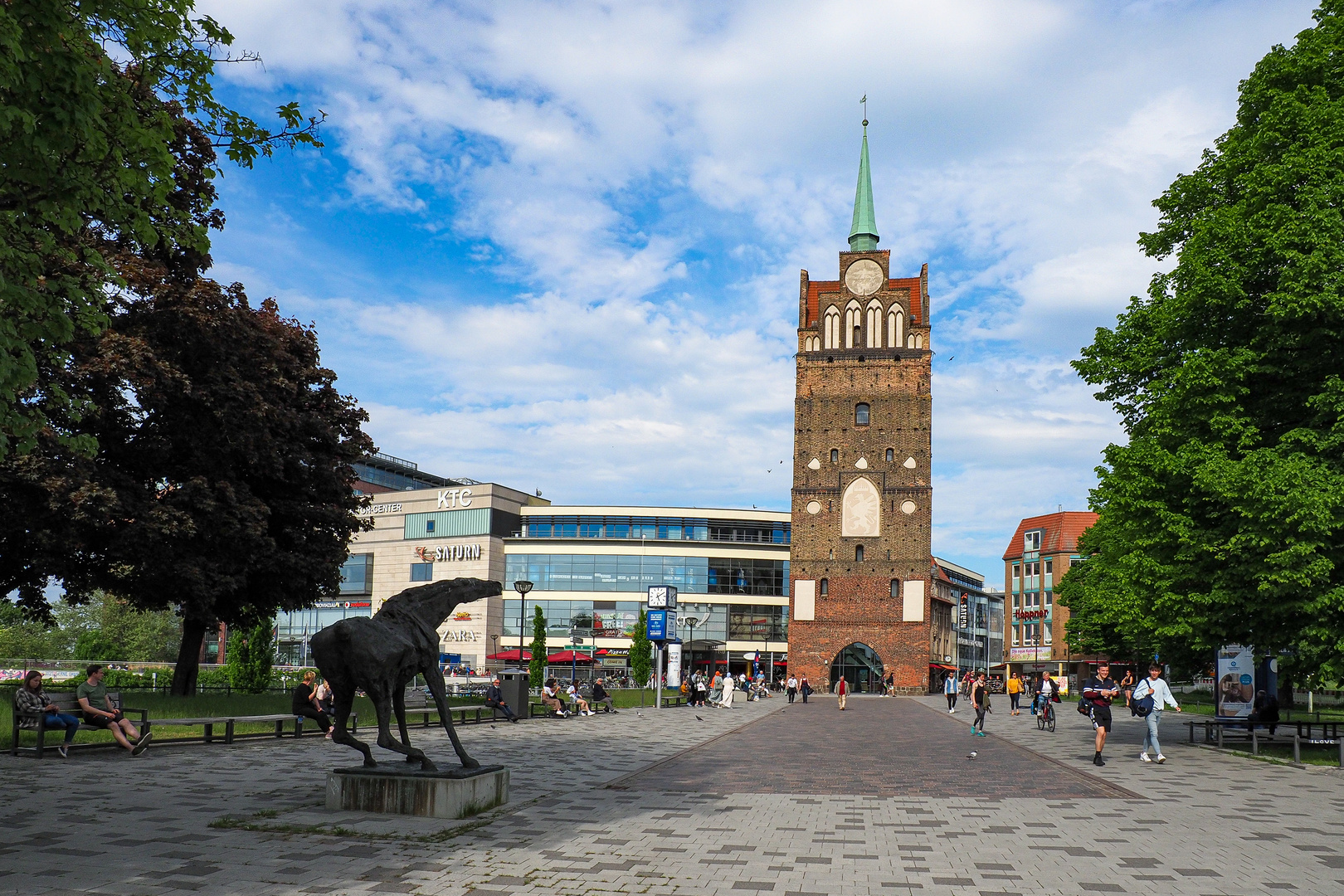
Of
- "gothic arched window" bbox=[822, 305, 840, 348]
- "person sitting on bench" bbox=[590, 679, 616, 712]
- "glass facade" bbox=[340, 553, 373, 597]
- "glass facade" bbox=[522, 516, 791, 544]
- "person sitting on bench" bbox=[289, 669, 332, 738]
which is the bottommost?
"person sitting on bench" bbox=[590, 679, 616, 712]

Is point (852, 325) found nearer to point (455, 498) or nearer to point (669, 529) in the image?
point (669, 529)

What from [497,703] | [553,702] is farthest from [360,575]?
[497,703]

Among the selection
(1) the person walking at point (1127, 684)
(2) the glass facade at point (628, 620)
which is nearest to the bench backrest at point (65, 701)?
(1) the person walking at point (1127, 684)

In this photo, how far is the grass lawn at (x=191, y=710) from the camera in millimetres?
16513

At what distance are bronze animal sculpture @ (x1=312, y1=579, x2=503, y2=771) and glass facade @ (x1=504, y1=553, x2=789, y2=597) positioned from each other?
74.4 m

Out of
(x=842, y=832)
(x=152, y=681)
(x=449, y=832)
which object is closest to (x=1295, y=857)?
(x=842, y=832)

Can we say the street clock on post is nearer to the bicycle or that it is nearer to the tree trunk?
the bicycle

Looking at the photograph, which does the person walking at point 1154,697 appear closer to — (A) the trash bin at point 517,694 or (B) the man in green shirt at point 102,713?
(A) the trash bin at point 517,694

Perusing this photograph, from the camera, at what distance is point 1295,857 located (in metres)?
9.04

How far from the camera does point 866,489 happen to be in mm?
68375

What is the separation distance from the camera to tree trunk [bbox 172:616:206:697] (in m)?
27.2

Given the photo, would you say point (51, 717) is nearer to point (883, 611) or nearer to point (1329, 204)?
point (1329, 204)

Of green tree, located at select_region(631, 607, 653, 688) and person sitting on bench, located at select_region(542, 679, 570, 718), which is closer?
person sitting on bench, located at select_region(542, 679, 570, 718)

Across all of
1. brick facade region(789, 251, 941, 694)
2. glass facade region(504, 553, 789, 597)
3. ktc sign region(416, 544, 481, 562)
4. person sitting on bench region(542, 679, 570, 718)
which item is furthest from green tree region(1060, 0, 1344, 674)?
ktc sign region(416, 544, 481, 562)
